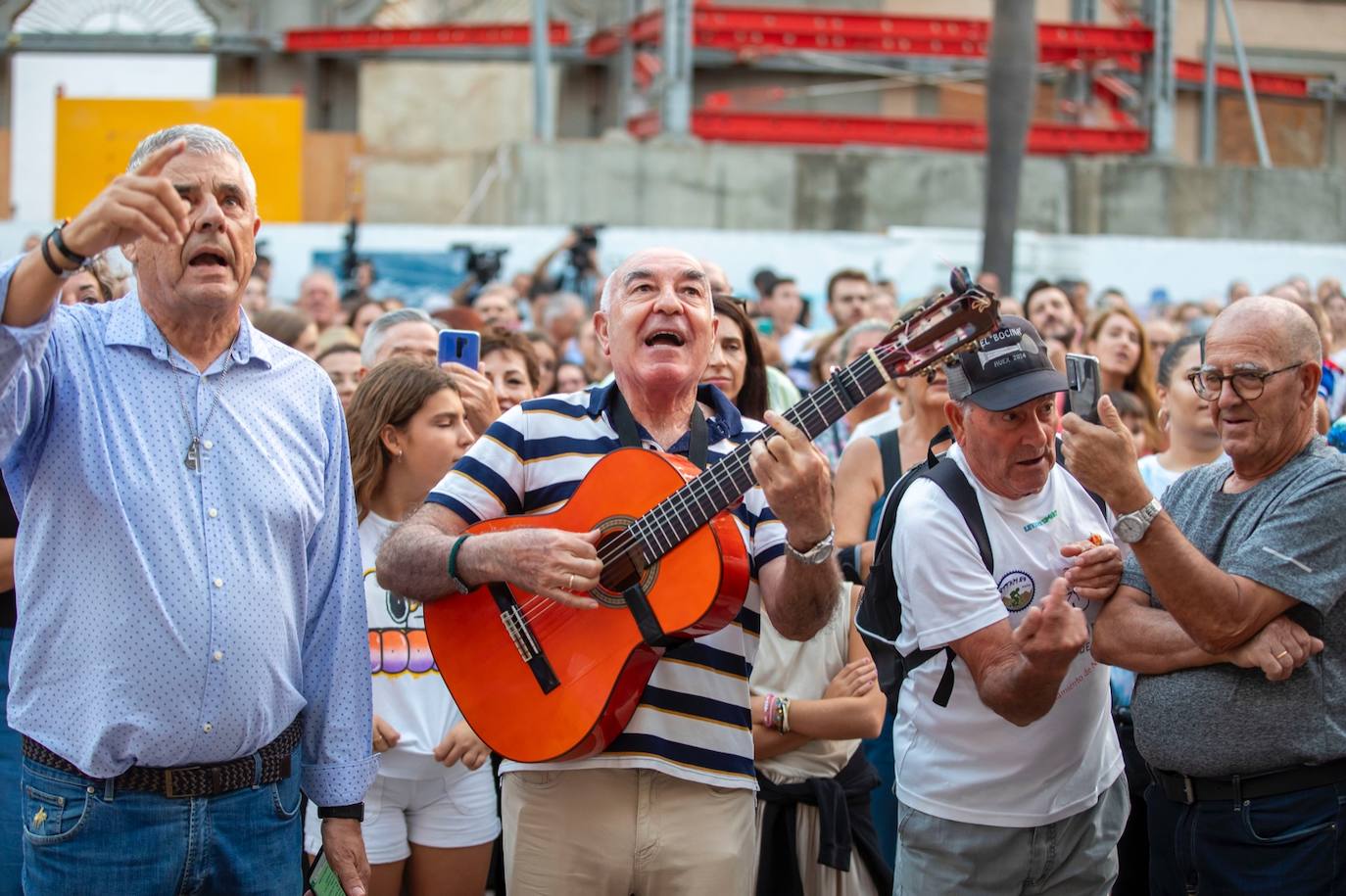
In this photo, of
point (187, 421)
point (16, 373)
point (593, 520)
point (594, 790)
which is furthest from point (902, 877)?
point (16, 373)

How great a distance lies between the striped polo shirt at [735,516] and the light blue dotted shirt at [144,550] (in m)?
0.51

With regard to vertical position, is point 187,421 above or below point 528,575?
above

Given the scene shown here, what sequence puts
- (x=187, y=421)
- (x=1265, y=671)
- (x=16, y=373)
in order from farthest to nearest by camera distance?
(x=1265, y=671) < (x=187, y=421) < (x=16, y=373)

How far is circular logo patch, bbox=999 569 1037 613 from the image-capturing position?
3.51 meters

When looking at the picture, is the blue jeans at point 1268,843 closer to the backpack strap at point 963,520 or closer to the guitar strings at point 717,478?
the backpack strap at point 963,520

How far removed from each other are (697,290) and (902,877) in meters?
1.52

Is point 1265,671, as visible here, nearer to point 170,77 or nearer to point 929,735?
point 929,735

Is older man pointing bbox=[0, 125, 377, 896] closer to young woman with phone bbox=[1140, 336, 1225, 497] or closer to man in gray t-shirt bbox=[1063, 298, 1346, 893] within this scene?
man in gray t-shirt bbox=[1063, 298, 1346, 893]

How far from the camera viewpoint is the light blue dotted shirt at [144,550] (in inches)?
115

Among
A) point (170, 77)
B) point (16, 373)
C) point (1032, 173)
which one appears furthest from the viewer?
point (170, 77)

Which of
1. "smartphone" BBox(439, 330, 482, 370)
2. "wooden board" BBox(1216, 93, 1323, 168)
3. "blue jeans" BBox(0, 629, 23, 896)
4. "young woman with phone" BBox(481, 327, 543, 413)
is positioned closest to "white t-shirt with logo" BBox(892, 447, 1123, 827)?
"smartphone" BBox(439, 330, 482, 370)

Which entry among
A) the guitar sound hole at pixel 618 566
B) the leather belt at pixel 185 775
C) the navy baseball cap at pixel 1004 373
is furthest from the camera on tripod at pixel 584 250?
the leather belt at pixel 185 775

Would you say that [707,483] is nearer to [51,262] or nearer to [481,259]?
[51,262]

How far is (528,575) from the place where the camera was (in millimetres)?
3316
